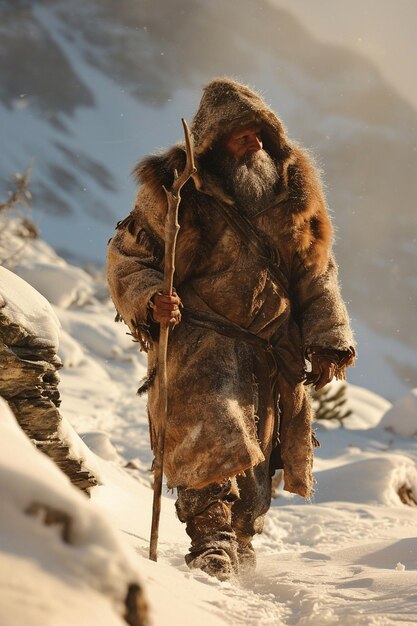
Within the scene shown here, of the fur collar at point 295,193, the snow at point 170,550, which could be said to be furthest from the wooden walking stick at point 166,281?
the fur collar at point 295,193

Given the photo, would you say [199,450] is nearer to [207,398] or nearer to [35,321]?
[207,398]

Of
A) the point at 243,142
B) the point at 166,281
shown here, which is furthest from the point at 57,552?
the point at 243,142

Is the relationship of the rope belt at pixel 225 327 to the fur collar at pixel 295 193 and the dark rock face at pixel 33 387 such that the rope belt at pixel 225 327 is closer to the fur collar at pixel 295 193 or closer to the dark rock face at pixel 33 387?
the fur collar at pixel 295 193

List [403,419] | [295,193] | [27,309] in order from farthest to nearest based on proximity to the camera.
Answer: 1. [403,419]
2. [295,193]
3. [27,309]

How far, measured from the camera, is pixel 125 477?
6074 millimetres

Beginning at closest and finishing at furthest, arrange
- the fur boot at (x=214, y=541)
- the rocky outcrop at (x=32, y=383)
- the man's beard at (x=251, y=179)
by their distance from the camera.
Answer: the fur boot at (x=214, y=541)
the rocky outcrop at (x=32, y=383)
the man's beard at (x=251, y=179)

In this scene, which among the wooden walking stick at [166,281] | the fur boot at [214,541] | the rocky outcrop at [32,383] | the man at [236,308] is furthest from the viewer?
the rocky outcrop at [32,383]

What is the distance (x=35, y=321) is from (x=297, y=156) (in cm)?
155

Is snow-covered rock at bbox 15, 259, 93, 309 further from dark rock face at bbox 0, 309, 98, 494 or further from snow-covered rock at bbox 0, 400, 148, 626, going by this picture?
snow-covered rock at bbox 0, 400, 148, 626

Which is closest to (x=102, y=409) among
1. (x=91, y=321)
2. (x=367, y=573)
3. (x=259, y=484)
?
(x=91, y=321)

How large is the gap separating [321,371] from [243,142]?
3.90 feet

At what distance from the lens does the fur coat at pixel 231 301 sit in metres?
3.43

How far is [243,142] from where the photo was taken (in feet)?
12.7

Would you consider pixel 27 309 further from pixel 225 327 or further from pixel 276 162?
pixel 276 162
